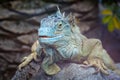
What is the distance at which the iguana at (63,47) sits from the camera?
8.36ft

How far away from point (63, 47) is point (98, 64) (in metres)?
0.36

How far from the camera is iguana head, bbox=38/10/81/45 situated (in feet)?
8.13

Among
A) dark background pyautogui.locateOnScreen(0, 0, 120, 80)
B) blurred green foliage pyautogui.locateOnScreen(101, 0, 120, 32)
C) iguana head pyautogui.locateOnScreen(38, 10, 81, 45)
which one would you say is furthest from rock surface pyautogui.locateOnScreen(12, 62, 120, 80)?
dark background pyautogui.locateOnScreen(0, 0, 120, 80)

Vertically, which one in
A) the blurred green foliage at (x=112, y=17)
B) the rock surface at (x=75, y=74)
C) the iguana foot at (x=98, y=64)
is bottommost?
the rock surface at (x=75, y=74)

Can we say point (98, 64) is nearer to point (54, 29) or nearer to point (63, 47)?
point (63, 47)

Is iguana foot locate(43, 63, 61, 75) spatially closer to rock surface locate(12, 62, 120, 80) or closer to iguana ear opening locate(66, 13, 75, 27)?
rock surface locate(12, 62, 120, 80)

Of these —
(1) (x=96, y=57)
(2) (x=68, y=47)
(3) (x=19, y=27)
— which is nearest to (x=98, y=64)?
(1) (x=96, y=57)

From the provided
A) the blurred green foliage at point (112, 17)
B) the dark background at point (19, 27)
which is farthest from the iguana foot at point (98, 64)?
the dark background at point (19, 27)

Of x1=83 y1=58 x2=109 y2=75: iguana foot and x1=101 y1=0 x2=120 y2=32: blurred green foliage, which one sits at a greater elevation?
x1=101 y1=0 x2=120 y2=32: blurred green foliage

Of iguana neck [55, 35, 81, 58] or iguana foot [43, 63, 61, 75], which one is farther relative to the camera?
iguana foot [43, 63, 61, 75]

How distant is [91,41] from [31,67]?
582 mm

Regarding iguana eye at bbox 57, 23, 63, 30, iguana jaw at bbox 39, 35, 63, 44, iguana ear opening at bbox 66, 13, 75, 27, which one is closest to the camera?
iguana jaw at bbox 39, 35, 63, 44

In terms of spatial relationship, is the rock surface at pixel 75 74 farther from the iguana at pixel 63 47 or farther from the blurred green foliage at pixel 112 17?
the blurred green foliage at pixel 112 17

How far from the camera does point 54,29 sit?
8.43ft
